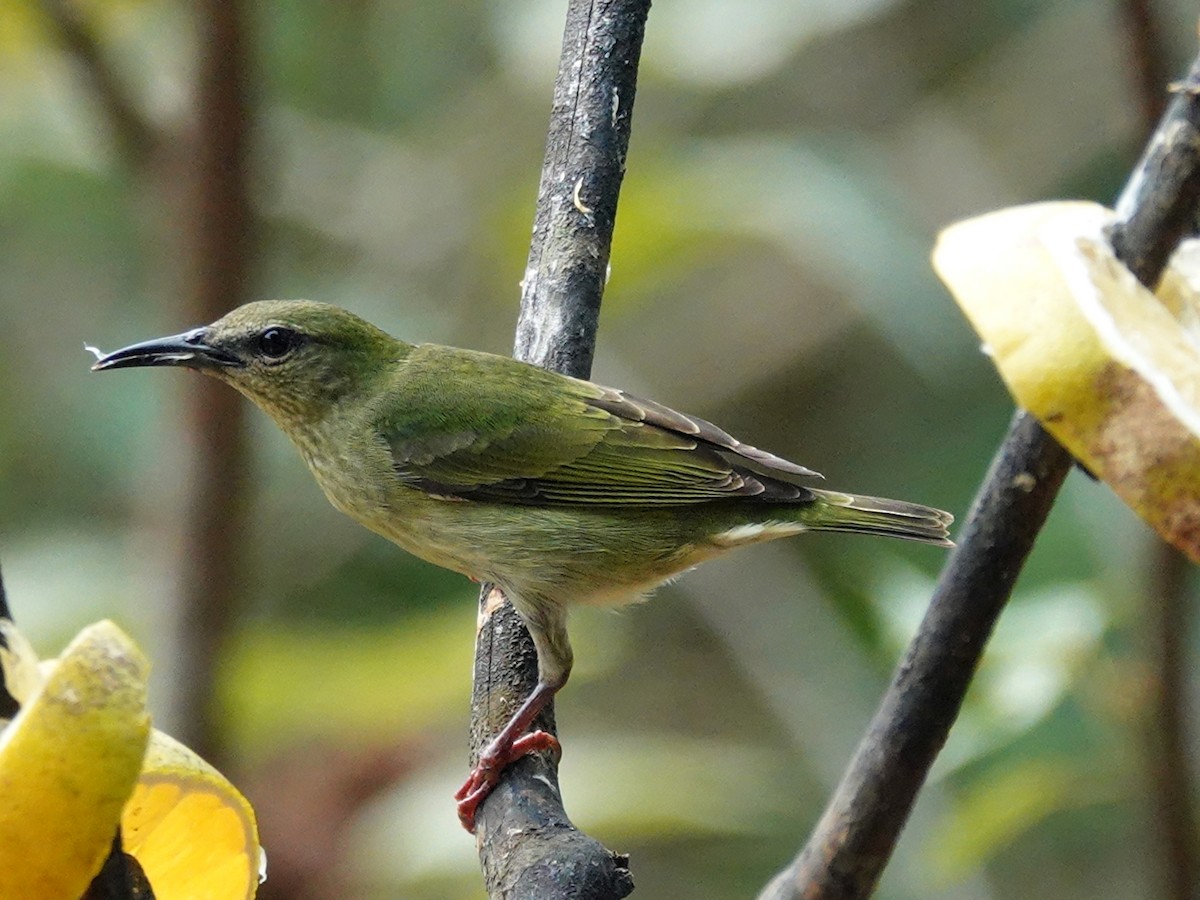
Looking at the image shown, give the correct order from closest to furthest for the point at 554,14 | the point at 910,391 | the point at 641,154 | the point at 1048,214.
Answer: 1. the point at 1048,214
2. the point at 554,14
3. the point at 641,154
4. the point at 910,391

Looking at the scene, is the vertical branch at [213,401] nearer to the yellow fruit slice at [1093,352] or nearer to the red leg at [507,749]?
the red leg at [507,749]

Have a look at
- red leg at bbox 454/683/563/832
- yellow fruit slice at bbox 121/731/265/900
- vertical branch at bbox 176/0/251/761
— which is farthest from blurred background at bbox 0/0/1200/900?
yellow fruit slice at bbox 121/731/265/900

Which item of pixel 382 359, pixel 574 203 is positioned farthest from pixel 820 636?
pixel 574 203

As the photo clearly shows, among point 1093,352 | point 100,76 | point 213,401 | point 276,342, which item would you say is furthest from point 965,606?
point 100,76

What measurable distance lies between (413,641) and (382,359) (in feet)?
2.48

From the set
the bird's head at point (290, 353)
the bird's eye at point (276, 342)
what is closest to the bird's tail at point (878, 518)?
the bird's head at point (290, 353)

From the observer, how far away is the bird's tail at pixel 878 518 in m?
3.35

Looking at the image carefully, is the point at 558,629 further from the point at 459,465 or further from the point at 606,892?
the point at 606,892

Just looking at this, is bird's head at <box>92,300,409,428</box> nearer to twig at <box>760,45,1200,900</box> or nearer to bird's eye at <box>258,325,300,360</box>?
bird's eye at <box>258,325,300,360</box>

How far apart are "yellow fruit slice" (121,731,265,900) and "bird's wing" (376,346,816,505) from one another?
1.89m

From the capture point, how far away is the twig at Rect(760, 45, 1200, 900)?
1.60m

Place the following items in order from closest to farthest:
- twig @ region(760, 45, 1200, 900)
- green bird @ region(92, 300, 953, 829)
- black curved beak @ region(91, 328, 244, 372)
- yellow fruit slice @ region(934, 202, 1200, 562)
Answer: yellow fruit slice @ region(934, 202, 1200, 562)
twig @ region(760, 45, 1200, 900)
black curved beak @ region(91, 328, 244, 372)
green bird @ region(92, 300, 953, 829)

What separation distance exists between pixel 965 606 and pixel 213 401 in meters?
2.34

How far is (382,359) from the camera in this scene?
146 inches
